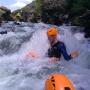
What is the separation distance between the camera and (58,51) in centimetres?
926

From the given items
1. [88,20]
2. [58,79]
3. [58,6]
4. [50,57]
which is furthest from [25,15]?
[58,79]

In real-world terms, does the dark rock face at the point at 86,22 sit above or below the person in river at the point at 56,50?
below

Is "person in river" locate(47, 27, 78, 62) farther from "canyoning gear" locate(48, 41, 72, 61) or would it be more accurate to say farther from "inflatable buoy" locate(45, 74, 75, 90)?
"inflatable buoy" locate(45, 74, 75, 90)

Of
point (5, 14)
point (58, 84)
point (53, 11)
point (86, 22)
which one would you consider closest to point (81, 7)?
point (86, 22)

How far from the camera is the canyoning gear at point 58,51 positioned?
30.0 feet

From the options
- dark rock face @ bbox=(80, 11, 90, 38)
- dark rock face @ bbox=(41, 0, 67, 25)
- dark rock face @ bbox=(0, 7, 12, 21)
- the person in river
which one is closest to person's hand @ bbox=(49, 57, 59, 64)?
the person in river

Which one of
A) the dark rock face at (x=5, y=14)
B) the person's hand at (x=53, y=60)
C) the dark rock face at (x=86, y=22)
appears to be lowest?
the dark rock face at (x=5, y=14)

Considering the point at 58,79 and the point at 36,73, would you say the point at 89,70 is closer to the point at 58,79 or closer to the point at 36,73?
the point at 36,73

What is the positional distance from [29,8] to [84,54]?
34665 mm

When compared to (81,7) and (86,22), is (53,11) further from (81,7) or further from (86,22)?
(86,22)

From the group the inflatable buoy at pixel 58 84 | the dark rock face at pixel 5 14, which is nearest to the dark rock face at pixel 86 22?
the inflatable buoy at pixel 58 84

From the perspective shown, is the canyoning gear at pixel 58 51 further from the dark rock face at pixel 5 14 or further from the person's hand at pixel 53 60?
the dark rock face at pixel 5 14

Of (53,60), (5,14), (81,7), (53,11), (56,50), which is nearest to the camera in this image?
(56,50)

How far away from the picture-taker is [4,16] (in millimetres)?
38906
